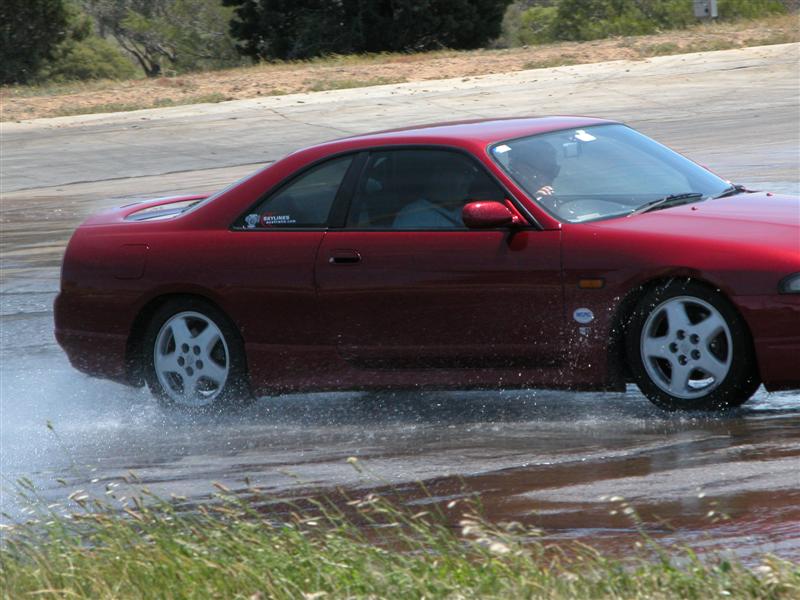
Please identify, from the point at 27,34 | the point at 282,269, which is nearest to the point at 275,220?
the point at 282,269

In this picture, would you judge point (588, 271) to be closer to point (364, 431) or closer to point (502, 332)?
point (502, 332)

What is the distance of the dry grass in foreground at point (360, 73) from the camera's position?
31781mm

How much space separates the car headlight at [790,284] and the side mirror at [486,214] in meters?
1.31

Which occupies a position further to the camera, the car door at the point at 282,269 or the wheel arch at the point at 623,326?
the car door at the point at 282,269

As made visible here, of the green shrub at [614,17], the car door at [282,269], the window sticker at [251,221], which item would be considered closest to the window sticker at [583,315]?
the car door at [282,269]

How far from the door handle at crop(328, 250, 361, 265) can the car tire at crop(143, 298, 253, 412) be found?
2.52 ft

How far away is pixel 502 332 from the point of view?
738 cm

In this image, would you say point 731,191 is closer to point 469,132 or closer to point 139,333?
point 469,132

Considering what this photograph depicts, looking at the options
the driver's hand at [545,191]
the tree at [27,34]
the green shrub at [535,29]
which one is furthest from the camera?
the green shrub at [535,29]

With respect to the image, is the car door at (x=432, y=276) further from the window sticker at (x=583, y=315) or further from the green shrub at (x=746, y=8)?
the green shrub at (x=746, y=8)

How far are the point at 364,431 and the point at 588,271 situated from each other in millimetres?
1373

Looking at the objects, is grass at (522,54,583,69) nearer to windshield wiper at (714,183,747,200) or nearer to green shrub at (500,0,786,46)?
green shrub at (500,0,786,46)

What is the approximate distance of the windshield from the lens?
24.6ft

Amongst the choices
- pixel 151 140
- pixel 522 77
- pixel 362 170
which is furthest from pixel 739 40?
pixel 362 170
